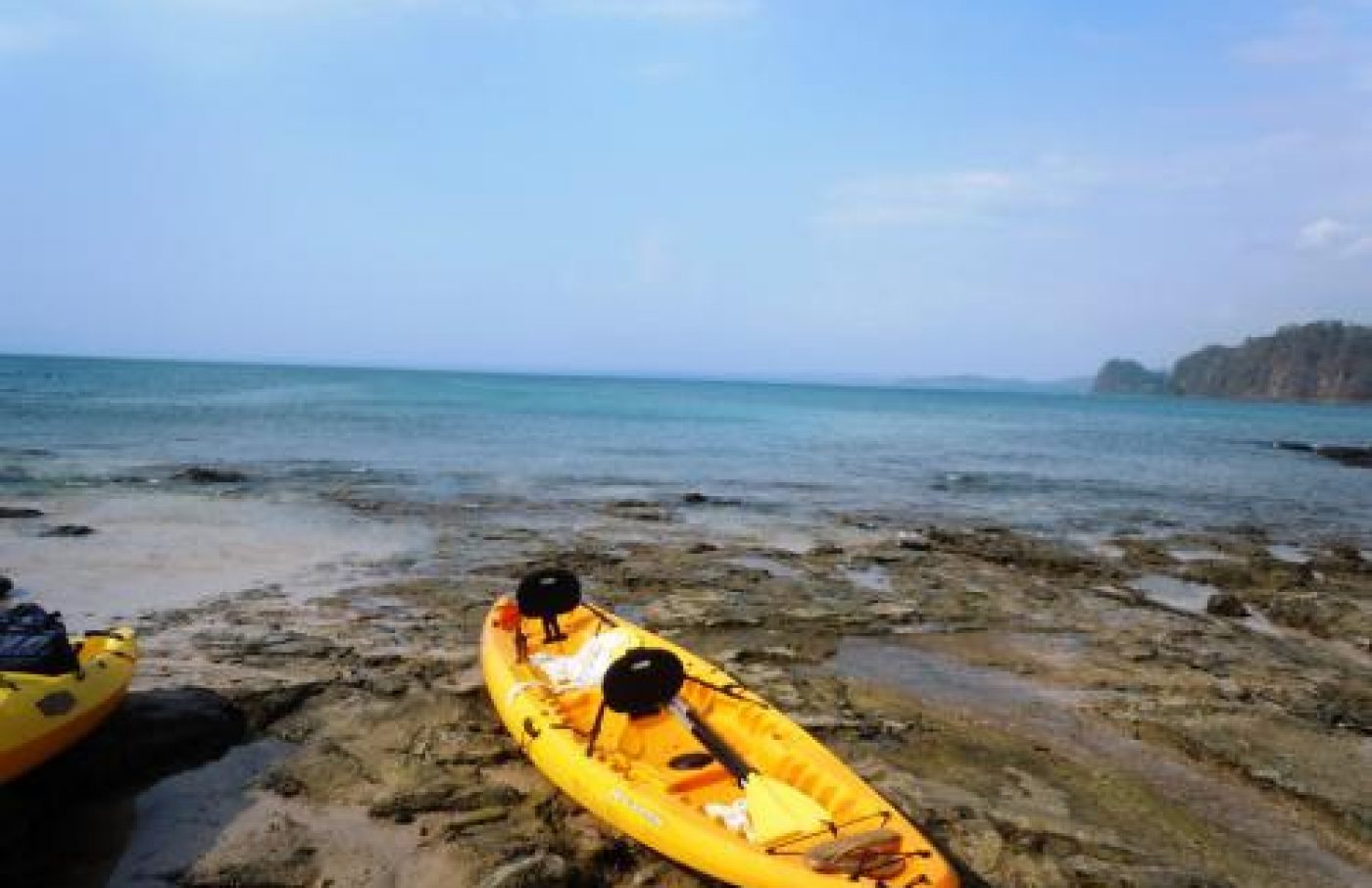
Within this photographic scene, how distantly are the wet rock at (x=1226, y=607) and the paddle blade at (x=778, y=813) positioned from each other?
9.15 metres

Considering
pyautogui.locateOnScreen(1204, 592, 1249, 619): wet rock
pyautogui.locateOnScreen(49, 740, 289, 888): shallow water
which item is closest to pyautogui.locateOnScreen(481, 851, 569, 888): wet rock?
pyautogui.locateOnScreen(49, 740, 289, 888): shallow water

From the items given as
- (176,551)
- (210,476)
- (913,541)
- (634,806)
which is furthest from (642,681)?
(210,476)

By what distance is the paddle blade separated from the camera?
218 inches

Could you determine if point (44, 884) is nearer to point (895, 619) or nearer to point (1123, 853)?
point (1123, 853)

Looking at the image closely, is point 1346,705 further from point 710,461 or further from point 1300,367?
point 1300,367

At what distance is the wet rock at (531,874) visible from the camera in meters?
5.53

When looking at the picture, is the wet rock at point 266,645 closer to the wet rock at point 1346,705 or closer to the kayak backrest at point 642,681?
the kayak backrest at point 642,681

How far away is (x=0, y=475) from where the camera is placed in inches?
849

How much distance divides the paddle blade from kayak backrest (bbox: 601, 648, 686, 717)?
116 centimetres

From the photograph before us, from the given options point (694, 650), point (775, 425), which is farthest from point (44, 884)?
point (775, 425)

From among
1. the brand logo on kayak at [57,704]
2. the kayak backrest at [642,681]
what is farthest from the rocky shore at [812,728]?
the kayak backrest at [642,681]

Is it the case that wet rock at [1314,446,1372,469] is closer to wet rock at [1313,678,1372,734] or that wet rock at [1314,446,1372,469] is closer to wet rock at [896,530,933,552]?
wet rock at [896,530,933,552]

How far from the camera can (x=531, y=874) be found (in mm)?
5590

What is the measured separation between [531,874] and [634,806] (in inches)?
27.1
